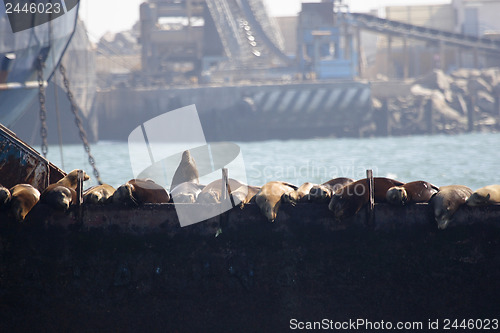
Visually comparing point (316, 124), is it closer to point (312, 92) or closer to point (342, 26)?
point (312, 92)

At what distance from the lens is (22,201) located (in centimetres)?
610

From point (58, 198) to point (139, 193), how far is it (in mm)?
837

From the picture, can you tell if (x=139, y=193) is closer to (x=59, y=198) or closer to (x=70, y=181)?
(x=59, y=198)

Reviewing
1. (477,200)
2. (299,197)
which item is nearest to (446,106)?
(299,197)

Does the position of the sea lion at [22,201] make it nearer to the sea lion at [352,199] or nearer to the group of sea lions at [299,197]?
the group of sea lions at [299,197]

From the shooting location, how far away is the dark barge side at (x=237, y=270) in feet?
19.3

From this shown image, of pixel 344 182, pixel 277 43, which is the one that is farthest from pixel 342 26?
pixel 344 182

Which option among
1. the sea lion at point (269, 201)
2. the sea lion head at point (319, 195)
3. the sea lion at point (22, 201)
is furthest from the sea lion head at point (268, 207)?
the sea lion at point (22, 201)

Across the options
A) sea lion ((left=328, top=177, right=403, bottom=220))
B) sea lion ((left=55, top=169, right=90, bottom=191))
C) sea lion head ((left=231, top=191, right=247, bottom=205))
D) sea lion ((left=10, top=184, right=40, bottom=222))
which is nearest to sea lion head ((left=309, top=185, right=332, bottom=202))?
sea lion ((left=328, top=177, right=403, bottom=220))

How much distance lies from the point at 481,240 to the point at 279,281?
192cm

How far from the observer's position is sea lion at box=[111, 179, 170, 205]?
6.25m

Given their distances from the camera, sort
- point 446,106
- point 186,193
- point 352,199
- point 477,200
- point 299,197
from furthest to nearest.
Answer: point 446,106 < point 186,193 < point 299,197 < point 352,199 < point 477,200

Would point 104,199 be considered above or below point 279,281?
above

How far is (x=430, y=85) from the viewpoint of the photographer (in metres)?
61.4
